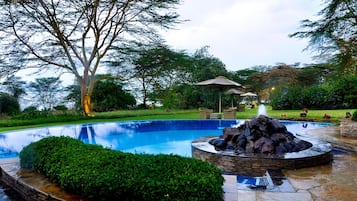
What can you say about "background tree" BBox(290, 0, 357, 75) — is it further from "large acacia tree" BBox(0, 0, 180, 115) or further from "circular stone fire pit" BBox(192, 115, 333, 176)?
"large acacia tree" BBox(0, 0, 180, 115)

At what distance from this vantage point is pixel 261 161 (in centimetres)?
502

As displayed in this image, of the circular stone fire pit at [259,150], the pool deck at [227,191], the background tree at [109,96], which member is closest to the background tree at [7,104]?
→ the background tree at [109,96]

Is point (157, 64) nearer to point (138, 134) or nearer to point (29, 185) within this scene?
point (138, 134)

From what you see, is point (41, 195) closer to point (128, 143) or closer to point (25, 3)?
point (128, 143)

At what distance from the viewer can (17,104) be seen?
65.7 feet

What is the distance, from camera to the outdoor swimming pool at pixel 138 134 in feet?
31.2

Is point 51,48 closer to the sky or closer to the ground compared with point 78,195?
closer to the sky

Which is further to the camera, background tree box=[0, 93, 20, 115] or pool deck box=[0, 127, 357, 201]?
background tree box=[0, 93, 20, 115]

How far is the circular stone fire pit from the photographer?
198 inches

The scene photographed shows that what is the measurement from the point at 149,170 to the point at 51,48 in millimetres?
16566

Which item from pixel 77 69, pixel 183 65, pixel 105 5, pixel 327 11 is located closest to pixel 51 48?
pixel 77 69

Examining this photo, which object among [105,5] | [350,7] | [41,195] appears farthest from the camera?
[105,5]

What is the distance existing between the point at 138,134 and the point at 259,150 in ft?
25.9

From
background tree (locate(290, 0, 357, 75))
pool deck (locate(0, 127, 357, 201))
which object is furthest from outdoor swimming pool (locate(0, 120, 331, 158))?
pool deck (locate(0, 127, 357, 201))
